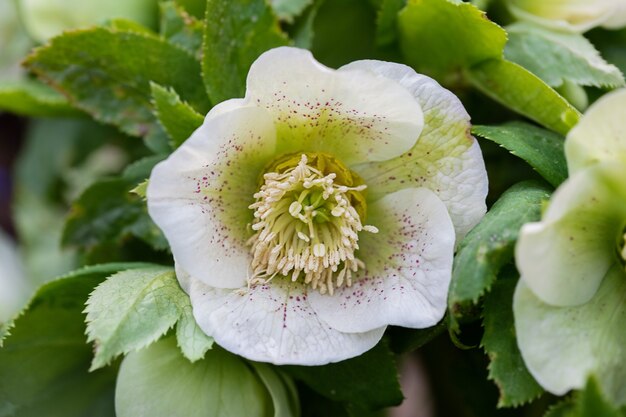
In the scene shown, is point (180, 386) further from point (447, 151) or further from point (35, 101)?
point (35, 101)

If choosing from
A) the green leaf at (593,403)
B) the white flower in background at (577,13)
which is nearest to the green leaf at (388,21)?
the white flower in background at (577,13)

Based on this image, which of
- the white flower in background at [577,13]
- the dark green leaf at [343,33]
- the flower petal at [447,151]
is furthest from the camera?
the dark green leaf at [343,33]

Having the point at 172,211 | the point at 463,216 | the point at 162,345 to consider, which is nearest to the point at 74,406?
the point at 162,345

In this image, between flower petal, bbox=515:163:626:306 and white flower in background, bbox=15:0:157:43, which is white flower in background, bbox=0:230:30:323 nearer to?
white flower in background, bbox=15:0:157:43

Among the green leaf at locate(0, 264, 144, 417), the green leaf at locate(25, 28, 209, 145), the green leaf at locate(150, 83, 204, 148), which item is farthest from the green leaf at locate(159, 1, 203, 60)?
the green leaf at locate(0, 264, 144, 417)

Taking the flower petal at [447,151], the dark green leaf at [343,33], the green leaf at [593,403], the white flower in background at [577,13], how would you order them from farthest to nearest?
the dark green leaf at [343,33] → the white flower in background at [577,13] → the flower petal at [447,151] → the green leaf at [593,403]

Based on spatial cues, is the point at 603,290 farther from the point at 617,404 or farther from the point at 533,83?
the point at 533,83

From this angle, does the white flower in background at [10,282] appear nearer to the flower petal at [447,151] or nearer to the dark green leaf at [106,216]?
the dark green leaf at [106,216]

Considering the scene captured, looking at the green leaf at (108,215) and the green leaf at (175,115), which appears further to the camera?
the green leaf at (108,215)
